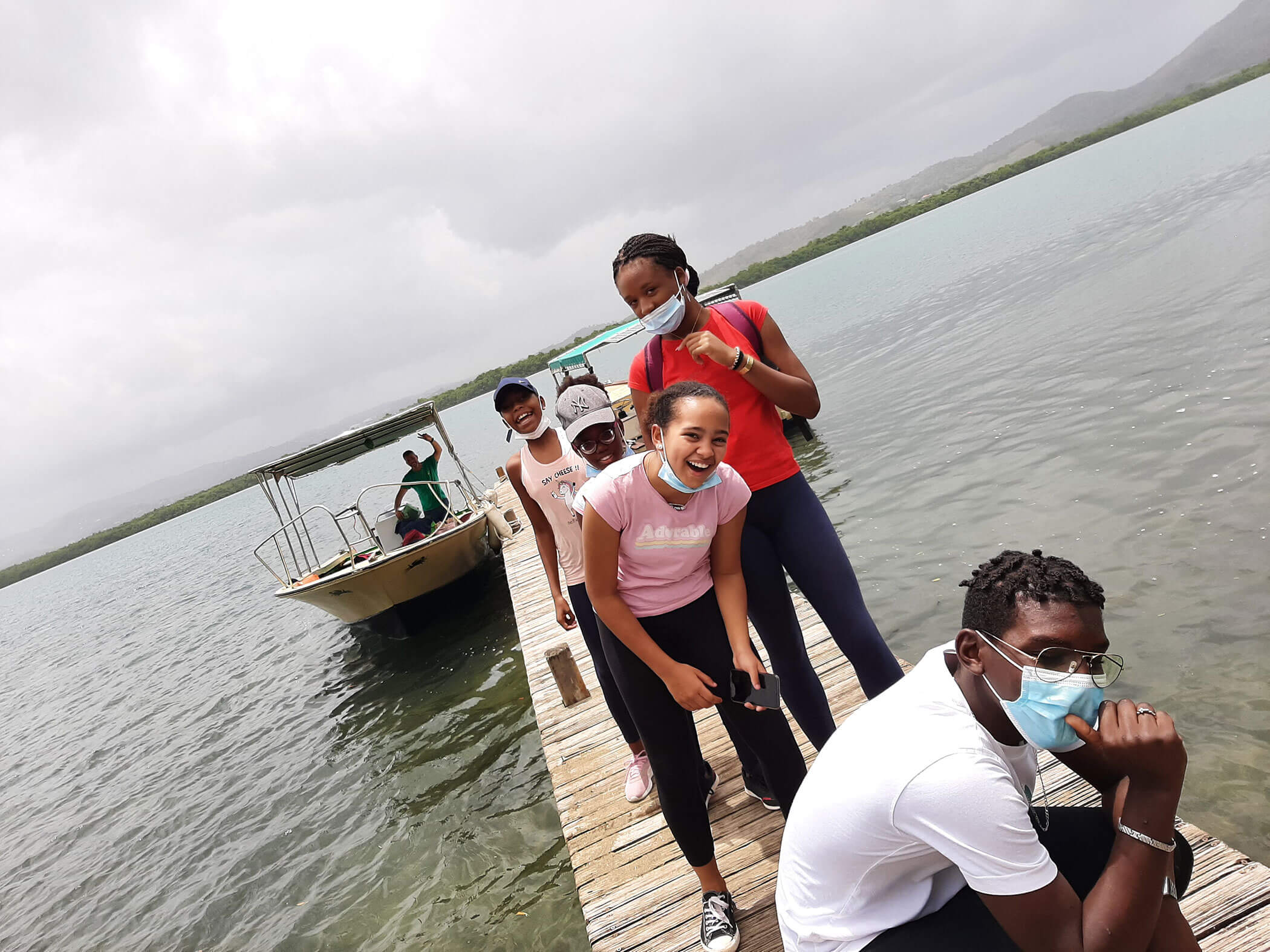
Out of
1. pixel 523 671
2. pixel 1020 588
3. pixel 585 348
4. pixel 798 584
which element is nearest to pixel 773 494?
pixel 798 584

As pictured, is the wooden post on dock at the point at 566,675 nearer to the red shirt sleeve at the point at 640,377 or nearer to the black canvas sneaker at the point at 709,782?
the black canvas sneaker at the point at 709,782

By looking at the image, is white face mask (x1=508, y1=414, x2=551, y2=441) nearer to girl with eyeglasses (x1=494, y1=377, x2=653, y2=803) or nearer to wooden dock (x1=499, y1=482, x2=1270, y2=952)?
girl with eyeglasses (x1=494, y1=377, x2=653, y2=803)

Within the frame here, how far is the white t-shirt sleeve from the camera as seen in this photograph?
1449mm

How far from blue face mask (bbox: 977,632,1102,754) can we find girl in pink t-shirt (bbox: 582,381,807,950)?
99 centimetres

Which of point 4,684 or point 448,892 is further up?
point 4,684

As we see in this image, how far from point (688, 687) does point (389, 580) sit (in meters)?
9.10

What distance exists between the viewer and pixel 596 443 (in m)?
3.30

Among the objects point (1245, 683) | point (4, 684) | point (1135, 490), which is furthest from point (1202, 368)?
point (4, 684)

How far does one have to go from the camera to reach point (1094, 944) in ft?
4.93

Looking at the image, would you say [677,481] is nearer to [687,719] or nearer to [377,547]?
[687,719]

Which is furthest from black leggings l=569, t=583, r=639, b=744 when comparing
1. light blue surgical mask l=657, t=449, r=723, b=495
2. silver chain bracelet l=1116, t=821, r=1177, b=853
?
silver chain bracelet l=1116, t=821, r=1177, b=853

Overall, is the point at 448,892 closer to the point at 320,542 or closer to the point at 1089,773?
the point at 1089,773

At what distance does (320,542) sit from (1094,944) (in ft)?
94.7

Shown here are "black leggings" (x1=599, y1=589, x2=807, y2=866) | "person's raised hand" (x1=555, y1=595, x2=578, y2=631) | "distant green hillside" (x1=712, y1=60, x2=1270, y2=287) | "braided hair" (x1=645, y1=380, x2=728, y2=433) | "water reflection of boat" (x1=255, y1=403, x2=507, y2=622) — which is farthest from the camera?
"distant green hillside" (x1=712, y1=60, x2=1270, y2=287)
